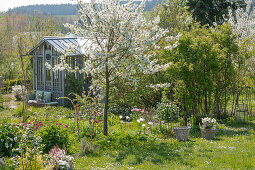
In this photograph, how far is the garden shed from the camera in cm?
1587

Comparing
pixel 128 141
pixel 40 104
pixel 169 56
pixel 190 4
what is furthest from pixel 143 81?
pixel 190 4

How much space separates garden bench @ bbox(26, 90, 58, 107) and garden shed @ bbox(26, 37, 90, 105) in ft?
0.93

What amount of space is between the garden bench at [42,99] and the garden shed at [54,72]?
28 cm

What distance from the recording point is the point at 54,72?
16.5 meters

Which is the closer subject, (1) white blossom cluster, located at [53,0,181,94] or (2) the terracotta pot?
(1) white blossom cluster, located at [53,0,181,94]

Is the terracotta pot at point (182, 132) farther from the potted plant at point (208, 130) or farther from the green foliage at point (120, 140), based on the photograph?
the green foliage at point (120, 140)

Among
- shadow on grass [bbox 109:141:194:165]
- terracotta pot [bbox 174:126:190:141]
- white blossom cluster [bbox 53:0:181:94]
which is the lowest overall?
shadow on grass [bbox 109:141:194:165]

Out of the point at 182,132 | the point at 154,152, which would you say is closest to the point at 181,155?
the point at 154,152

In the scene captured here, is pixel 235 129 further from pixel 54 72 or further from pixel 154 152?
pixel 54 72

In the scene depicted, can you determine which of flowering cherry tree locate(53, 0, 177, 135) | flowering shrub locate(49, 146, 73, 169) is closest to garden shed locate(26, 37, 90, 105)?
flowering cherry tree locate(53, 0, 177, 135)

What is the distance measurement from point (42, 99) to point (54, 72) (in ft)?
5.83

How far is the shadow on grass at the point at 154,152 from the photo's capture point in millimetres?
6266

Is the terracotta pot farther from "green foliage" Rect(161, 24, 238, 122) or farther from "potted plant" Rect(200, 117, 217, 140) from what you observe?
"green foliage" Rect(161, 24, 238, 122)

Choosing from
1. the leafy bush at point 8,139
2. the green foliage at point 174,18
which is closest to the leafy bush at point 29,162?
the leafy bush at point 8,139
